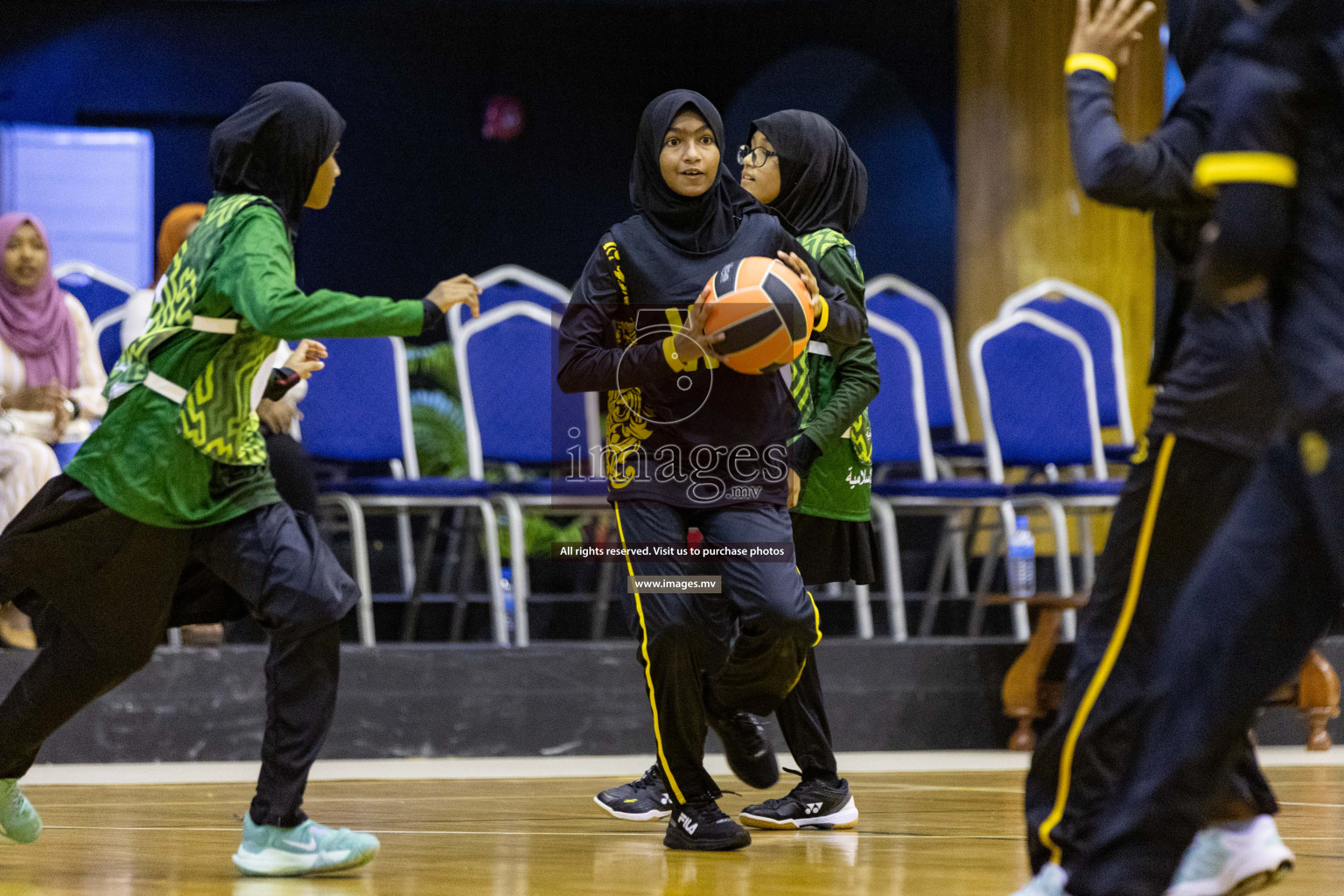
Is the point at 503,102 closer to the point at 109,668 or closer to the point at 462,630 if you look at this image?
the point at 462,630

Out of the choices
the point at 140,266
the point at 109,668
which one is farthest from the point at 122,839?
the point at 140,266

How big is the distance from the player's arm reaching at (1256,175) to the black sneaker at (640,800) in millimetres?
1966

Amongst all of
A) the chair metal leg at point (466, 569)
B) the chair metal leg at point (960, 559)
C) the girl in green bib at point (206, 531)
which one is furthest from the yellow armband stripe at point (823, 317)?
the chair metal leg at point (960, 559)

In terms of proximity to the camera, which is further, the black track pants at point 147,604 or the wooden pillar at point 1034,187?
the wooden pillar at point 1034,187

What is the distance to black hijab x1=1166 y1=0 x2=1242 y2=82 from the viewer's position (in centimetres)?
227

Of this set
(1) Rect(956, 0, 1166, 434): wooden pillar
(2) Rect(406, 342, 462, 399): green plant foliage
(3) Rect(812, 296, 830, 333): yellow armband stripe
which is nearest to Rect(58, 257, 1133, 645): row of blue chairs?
(1) Rect(956, 0, 1166, 434): wooden pillar

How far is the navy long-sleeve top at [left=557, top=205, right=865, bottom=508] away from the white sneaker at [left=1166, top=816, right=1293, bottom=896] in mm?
1061

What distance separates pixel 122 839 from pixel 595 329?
1.35 metres

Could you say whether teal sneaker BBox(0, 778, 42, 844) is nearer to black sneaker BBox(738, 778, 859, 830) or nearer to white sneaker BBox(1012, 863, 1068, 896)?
black sneaker BBox(738, 778, 859, 830)

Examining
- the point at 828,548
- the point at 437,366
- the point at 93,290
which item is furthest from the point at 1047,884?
the point at 437,366

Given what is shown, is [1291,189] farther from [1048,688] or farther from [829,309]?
[1048,688]

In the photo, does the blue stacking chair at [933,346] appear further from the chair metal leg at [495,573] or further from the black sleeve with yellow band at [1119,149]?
the black sleeve with yellow band at [1119,149]

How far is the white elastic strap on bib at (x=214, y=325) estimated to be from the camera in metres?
2.73

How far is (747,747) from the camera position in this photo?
10.4ft
